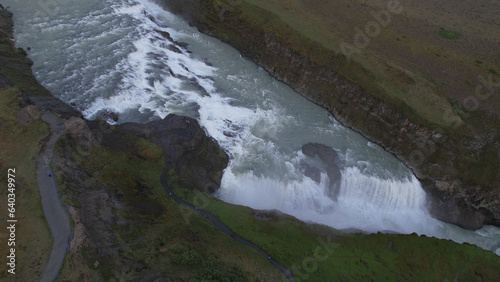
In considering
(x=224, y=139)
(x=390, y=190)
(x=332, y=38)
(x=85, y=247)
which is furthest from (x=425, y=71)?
(x=85, y=247)

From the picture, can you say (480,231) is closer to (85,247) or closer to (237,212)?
(237,212)

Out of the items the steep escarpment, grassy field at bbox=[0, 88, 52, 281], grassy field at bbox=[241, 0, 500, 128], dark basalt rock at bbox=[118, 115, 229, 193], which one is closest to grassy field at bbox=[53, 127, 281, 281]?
grassy field at bbox=[0, 88, 52, 281]

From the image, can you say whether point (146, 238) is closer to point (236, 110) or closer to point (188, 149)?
point (188, 149)

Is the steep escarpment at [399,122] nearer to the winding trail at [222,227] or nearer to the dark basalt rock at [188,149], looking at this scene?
the dark basalt rock at [188,149]

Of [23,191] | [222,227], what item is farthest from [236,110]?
[23,191]

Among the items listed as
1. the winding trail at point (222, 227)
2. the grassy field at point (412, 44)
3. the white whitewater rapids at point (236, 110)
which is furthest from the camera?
the grassy field at point (412, 44)

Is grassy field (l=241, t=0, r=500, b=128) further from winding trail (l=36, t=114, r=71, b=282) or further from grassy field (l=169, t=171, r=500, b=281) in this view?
winding trail (l=36, t=114, r=71, b=282)

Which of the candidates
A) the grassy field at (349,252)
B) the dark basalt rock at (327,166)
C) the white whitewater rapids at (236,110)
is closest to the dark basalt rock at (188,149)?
the white whitewater rapids at (236,110)
